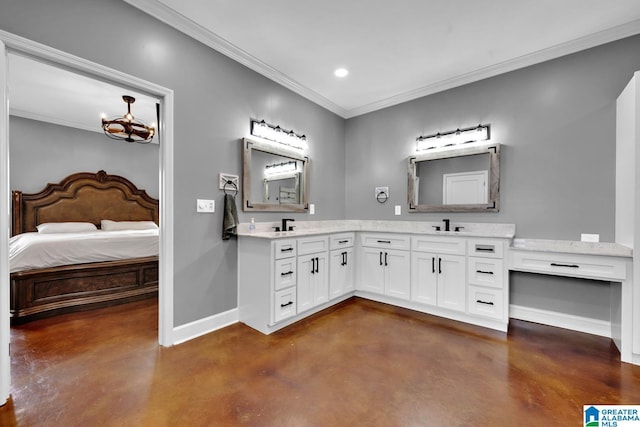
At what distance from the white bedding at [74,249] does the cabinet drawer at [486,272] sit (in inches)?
154

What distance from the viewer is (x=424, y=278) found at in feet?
10.1

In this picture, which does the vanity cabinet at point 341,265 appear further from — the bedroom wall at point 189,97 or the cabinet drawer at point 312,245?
the bedroom wall at point 189,97

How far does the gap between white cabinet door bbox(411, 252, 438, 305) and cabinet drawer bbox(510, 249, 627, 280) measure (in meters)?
0.73

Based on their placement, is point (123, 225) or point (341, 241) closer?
point (341, 241)

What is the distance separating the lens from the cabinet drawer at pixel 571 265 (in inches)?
84.8

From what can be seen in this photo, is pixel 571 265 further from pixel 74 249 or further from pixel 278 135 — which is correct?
pixel 74 249

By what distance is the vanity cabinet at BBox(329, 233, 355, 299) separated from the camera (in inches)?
126

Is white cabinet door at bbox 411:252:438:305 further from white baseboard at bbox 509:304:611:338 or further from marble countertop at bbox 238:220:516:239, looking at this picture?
white baseboard at bbox 509:304:611:338

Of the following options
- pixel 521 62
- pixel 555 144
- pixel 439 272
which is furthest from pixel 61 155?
pixel 555 144

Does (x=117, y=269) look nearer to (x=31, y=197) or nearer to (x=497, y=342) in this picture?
(x=31, y=197)

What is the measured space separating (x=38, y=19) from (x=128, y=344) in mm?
2405

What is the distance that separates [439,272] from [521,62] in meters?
2.39

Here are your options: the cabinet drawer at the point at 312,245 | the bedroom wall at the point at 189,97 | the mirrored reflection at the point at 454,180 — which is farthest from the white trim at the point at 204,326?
the mirrored reflection at the point at 454,180

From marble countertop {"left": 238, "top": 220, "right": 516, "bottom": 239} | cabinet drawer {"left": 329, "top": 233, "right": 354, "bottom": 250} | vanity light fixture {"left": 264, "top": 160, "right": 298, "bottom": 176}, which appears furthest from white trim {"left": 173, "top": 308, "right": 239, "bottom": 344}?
vanity light fixture {"left": 264, "top": 160, "right": 298, "bottom": 176}
